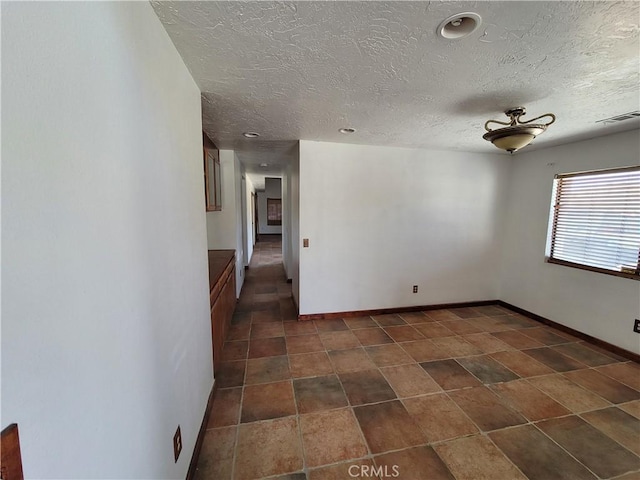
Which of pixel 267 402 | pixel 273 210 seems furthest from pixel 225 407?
pixel 273 210

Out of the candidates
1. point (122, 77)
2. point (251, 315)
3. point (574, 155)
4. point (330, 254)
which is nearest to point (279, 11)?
point (122, 77)

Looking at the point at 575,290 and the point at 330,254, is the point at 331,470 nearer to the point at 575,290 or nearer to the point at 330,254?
the point at 330,254

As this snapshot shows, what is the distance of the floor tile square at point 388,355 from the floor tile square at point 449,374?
186 millimetres

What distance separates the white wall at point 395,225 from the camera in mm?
3283

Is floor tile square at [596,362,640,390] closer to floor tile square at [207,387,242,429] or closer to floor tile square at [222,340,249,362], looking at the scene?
floor tile square at [207,387,242,429]

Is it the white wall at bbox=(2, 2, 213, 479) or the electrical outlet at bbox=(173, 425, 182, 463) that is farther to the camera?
the electrical outlet at bbox=(173, 425, 182, 463)

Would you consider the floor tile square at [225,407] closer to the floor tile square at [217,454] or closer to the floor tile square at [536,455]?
the floor tile square at [217,454]

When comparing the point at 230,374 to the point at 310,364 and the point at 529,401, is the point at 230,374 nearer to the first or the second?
the point at 310,364

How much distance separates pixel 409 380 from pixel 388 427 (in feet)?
1.89

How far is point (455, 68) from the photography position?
4.69 feet

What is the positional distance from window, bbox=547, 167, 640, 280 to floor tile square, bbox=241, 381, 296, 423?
139 inches

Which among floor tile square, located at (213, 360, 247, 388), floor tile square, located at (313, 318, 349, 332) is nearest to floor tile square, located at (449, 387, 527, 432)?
floor tile square, located at (313, 318, 349, 332)

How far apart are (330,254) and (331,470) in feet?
7.27

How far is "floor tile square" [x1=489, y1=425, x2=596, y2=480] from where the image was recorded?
1482 millimetres
